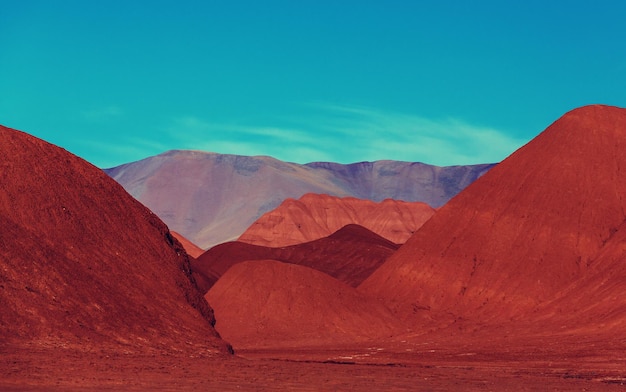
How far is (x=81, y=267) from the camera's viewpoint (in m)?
43.9

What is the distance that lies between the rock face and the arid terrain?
0.26 ft

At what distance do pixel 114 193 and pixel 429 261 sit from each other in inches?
1444

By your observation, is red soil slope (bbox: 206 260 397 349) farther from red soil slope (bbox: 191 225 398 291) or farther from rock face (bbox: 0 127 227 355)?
red soil slope (bbox: 191 225 398 291)

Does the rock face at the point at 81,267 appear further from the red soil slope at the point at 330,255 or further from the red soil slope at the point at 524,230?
the red soil slope at the point at 330,255

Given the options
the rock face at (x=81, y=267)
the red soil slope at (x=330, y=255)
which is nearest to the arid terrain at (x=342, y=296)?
the rock face at (x=81, y=267)

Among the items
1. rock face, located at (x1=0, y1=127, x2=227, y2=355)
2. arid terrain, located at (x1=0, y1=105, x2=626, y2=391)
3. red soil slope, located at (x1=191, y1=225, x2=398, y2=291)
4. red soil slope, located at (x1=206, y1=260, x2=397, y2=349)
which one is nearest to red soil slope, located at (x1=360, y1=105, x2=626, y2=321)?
arid terrain, located at (x1=0, y1=105, x2=626, y2=391)

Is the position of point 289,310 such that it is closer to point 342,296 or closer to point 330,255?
point 342,296

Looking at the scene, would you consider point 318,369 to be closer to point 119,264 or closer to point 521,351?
point 119,264

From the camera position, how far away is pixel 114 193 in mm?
50562

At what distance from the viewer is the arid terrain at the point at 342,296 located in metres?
38.4

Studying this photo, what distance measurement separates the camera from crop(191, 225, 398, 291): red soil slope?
117m

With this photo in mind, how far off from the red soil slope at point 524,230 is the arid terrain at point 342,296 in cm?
14

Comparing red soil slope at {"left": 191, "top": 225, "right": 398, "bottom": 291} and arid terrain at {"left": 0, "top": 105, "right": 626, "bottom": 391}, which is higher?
red soil slope at {"left": 191, "top": 225, "right": 398, "bottom": 291}

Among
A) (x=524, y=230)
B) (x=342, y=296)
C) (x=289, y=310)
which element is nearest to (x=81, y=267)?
(x=289, y=310)
